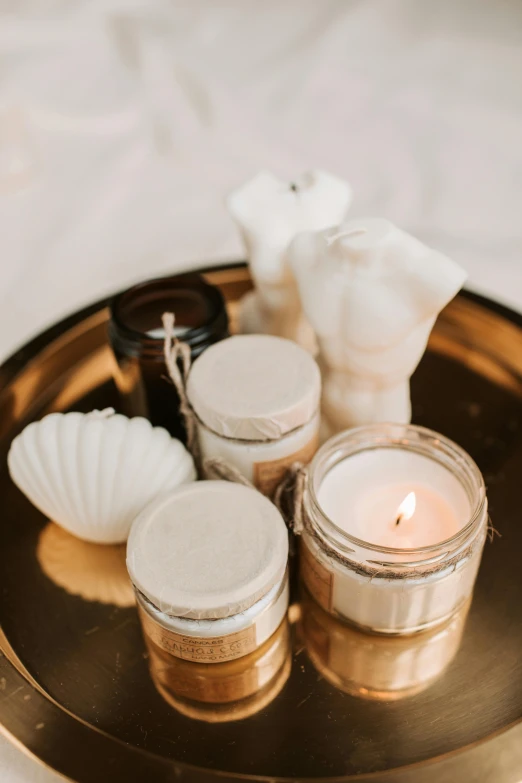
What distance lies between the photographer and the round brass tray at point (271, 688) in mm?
464

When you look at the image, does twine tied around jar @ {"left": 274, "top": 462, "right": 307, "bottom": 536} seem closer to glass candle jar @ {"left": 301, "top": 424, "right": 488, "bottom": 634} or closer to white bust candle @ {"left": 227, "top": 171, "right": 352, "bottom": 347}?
glass candle jar @ {"left": 301, "top": 424, "right": 488, "bottom": 634}

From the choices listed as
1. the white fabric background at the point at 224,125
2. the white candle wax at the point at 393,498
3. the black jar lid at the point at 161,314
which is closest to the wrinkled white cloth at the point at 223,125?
the white fabric background at the point at 224,125

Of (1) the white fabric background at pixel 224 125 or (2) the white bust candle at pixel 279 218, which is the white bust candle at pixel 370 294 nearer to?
(2) the white bust candle at pixel 279 218

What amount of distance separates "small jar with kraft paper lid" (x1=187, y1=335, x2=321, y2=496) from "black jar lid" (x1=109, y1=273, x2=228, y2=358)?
1.3 inches

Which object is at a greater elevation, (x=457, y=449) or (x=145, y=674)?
(x=457, y=449)

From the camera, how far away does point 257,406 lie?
1.83 ft

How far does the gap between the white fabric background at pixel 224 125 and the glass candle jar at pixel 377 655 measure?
56cm

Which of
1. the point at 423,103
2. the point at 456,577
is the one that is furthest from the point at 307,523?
the point at 423,103

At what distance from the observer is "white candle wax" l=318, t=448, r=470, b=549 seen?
1.79 ft

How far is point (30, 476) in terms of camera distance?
583 millimetres

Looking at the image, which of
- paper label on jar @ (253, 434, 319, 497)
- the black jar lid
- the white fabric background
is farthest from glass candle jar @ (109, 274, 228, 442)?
the white fabric background

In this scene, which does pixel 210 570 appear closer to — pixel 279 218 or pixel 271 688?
pixel 271 688

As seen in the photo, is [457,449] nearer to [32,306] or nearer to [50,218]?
[32,306]

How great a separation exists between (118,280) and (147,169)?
241 millimetres
